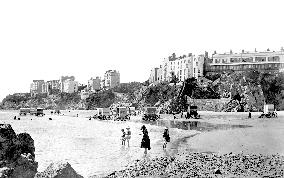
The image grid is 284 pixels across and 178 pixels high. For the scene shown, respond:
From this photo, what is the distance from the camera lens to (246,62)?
13788 cm

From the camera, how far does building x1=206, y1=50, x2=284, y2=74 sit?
428 feet

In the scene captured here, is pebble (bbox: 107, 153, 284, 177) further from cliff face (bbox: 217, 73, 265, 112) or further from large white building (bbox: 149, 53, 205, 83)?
large white building (bbox: 149, 53, 205, 83)

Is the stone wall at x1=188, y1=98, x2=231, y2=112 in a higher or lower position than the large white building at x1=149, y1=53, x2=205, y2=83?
lower

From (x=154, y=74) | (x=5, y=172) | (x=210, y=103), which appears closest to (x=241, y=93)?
(x=210, y=103)

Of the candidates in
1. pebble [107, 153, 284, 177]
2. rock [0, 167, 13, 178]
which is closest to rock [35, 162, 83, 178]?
rock [0, 167, 13, 178]

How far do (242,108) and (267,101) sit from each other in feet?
30.7

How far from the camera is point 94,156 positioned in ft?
82.9

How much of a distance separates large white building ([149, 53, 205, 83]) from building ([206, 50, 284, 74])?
4.38 meters

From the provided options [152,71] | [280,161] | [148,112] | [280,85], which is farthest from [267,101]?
[280,161]

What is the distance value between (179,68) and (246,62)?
103 ft

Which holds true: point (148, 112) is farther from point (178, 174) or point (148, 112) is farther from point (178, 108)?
point (178, 174)

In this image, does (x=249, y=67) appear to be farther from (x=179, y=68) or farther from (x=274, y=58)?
(x=179, y=68)

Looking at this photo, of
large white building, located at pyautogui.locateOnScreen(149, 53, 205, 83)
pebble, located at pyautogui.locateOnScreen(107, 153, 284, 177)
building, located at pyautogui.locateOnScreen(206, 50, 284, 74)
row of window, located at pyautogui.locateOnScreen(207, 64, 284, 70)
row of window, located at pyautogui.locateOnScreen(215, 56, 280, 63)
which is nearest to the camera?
pebble, located at pyautogui.locateOnScreen(107, 153, 284, 177)

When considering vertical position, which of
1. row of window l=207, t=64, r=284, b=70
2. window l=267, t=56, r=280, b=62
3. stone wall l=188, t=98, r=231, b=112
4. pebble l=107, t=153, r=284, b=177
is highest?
window l=267, t=56, r=280, b=62
